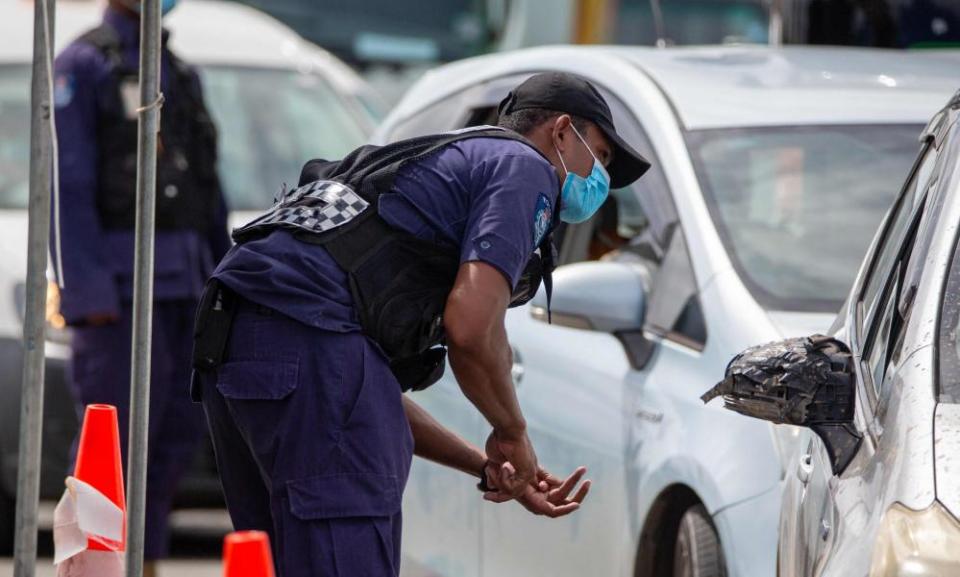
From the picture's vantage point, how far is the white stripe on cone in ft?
13.5

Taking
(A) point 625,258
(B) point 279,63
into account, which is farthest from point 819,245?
(B) point 279,63

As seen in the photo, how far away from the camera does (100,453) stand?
438 centimetres

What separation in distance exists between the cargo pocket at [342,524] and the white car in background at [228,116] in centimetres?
435

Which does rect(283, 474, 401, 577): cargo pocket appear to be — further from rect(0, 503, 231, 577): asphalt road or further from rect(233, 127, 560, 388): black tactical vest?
rect(0, 503, 231, 577): asphalt road

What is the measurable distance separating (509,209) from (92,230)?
2998 mm

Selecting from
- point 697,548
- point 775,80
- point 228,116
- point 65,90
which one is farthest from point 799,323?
point 228,116

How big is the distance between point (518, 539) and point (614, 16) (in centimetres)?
969

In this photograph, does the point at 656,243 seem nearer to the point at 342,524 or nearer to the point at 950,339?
the point at 342,524

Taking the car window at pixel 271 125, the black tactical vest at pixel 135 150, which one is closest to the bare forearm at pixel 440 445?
the black tactical vest at pixel 135 150

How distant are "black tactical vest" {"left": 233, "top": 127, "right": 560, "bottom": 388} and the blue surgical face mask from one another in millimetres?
107

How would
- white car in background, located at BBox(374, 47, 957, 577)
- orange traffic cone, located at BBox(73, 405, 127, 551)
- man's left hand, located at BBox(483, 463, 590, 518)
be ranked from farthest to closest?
white car in background, located at BBox(374, 47, 957, 577)
orange traffic cone, located at BBox(73, 405, 127, 551)
man's left hand, located at BBox(483, 463, 590, 518)

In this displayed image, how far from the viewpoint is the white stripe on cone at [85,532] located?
4.12 meters

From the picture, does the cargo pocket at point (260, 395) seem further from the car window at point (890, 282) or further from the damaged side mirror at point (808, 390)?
the car window at point (890, 282)

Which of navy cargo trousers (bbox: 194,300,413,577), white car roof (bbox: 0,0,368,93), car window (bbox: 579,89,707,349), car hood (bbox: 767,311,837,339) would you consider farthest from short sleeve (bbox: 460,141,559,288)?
white car roof (bbox: 0,0,368,93)
